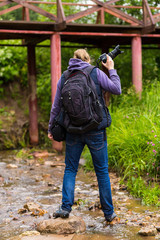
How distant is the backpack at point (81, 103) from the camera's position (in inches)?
137

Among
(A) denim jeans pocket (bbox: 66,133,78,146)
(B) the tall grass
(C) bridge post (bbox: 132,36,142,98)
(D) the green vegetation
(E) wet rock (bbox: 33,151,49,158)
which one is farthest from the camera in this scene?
(C) bridge post (bbox: 132,36,142,98)

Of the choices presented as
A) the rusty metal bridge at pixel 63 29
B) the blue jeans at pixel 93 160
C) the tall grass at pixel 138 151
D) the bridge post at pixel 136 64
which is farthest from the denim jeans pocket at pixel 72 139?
the bridge post at pixel 136 64

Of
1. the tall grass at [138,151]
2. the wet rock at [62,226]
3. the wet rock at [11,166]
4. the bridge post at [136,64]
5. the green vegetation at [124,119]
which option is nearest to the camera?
the wet rock at [62,226]

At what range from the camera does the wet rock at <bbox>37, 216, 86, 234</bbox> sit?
3572 mm

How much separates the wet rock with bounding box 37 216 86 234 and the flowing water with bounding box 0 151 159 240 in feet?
0.32

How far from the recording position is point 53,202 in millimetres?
4734

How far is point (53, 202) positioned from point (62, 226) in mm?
1168

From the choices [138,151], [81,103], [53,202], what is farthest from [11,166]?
[81,103]

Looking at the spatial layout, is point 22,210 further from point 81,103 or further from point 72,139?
point 81,103

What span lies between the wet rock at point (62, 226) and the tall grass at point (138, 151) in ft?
4.11

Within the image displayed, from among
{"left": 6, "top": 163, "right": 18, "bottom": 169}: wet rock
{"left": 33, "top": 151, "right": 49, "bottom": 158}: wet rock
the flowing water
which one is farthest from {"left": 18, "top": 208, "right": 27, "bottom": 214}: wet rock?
{"left": 33, "top": 151, "right": 49, "bottom": 158}: wet rock

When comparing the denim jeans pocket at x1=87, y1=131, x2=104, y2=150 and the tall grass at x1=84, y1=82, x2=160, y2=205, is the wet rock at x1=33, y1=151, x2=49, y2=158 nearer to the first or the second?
the tall grass at x1=84, y1=82, x2=160, y2=205

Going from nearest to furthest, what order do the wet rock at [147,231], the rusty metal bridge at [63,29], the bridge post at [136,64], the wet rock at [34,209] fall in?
the wet rock at [147,231], the wet rock at [34,209], the rusty metal bridge at [63,29], the bridge post at [136,64]

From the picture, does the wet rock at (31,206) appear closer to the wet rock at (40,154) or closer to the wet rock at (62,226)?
the wet rock at (62,226)
